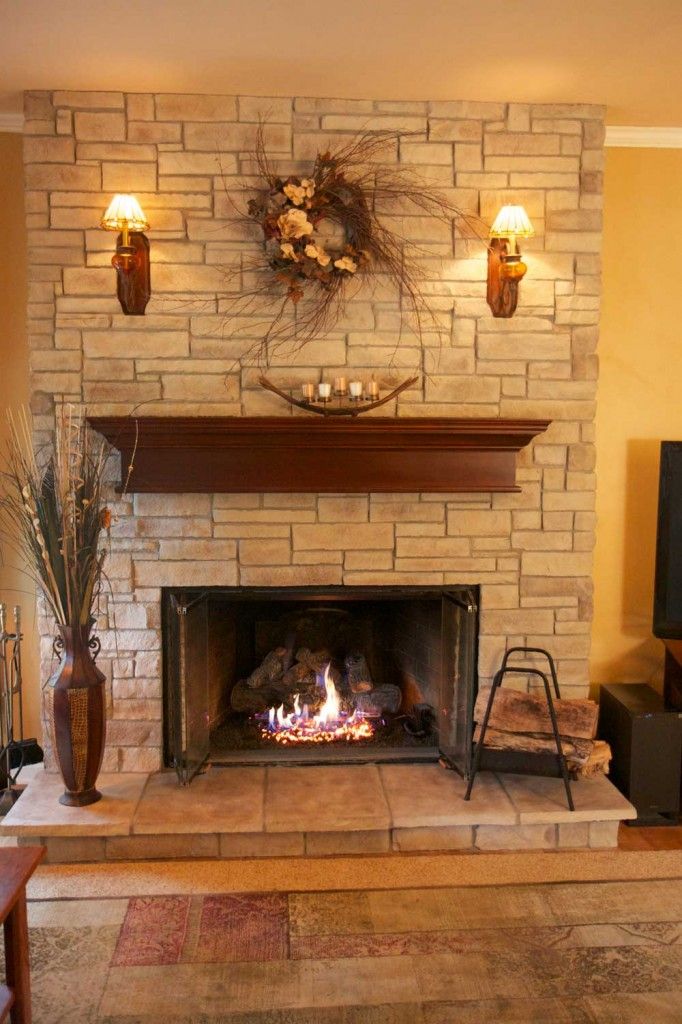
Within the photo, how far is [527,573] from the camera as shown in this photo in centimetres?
327

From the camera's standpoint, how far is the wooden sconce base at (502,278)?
Answer: 10.0ft

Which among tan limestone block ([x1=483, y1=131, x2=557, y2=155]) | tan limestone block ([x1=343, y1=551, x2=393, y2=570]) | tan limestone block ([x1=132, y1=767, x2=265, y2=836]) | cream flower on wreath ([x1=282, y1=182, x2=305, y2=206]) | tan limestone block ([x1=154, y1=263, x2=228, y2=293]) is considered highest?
tan limestone block ([x1=483, y1=131, x2=557, y2=155])

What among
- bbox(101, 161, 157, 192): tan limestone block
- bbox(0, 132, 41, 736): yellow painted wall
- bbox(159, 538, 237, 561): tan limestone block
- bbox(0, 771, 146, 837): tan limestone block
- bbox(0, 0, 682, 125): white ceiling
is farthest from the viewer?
bbox(0, 132, 41, 736): yellow painted wall

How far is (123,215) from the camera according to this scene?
9.50 ft

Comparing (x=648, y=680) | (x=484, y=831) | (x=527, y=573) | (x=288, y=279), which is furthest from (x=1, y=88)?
(x=648, y=680)

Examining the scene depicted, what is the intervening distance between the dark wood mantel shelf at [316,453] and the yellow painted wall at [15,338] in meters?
0.74

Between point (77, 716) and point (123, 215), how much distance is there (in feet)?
5.62

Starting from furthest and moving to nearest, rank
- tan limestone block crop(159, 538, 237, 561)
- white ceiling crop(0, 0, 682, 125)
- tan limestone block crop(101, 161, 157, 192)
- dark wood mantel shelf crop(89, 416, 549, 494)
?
tan limestone block crop(159, 538, 237, 561), tan limestone block crop(101, 161, 157, 192), dark wood mantel shelf crop(89, 416, 549, 494), white ceiling crop(0, 0, 682, 125)

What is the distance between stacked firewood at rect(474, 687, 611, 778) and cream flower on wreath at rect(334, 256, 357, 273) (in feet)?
5.40

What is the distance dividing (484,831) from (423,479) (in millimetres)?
1260

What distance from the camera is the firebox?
323 cm

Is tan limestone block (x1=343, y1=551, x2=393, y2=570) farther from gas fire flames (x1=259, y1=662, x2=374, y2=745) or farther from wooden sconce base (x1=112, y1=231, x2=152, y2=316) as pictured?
wooden sconce base (x1=112, y1=231, x2=152, y2=316)

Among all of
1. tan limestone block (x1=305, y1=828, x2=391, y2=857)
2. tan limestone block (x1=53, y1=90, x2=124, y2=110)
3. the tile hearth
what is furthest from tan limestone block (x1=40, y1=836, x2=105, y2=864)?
tan limestone block (x1=53, y1=90, x2=124, y2=110)

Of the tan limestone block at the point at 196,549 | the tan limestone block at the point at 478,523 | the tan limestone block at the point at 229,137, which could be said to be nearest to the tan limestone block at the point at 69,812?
the tan limestone block at the point at 196,549
